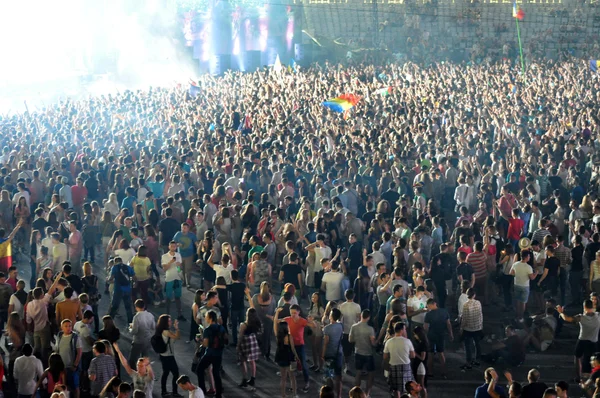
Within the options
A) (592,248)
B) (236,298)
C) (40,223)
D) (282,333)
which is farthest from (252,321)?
(40,223)

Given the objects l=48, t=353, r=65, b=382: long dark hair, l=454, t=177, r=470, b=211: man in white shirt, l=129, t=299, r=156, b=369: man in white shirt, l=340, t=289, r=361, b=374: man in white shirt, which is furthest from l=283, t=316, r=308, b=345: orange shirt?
l=454, t=177, r=470, b=211: man in white shirt

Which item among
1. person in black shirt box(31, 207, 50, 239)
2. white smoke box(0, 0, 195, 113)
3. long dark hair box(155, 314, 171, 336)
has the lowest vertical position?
white smoke box(0, 0, 195, 113)

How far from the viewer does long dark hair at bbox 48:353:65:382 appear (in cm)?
1082

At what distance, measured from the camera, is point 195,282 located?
17281 mm

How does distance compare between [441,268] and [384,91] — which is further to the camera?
[384,91]

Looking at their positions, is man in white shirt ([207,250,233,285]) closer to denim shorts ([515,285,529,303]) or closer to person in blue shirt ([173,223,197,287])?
person in blue shirt ([173,223,197,287])

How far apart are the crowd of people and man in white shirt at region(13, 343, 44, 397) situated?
0.8 inches

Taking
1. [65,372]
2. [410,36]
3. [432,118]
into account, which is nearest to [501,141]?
[432,118]

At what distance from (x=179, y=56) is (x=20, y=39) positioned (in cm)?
1191

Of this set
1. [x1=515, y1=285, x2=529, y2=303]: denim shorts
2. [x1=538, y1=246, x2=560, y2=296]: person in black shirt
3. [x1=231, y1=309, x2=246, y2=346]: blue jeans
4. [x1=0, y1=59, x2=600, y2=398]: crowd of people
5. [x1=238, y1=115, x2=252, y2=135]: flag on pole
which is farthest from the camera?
[x1=238, y1=115, x2=252, y2=135]: flag on pole

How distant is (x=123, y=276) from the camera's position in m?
14.1

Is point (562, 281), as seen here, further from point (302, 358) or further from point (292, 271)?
point (302, 358)

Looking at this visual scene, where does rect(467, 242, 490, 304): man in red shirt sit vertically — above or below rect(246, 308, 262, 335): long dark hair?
below

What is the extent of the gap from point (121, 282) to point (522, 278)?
6.00 meters
